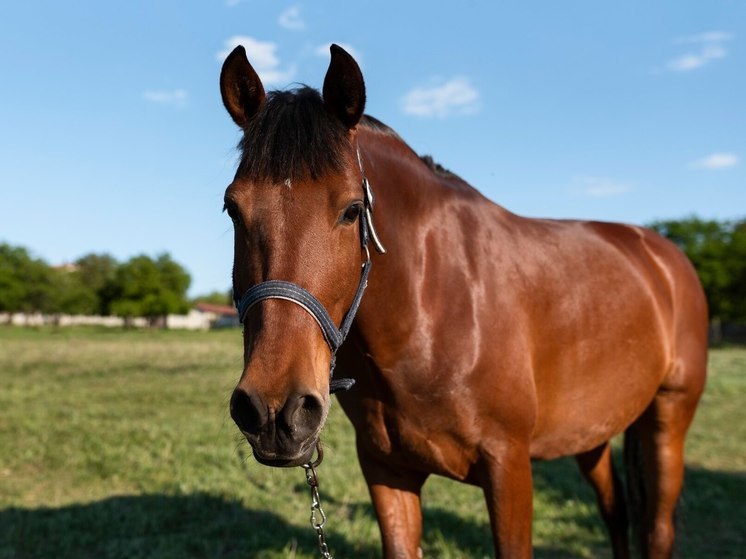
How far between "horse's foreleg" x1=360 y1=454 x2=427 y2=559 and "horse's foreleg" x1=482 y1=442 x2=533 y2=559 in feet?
1.39

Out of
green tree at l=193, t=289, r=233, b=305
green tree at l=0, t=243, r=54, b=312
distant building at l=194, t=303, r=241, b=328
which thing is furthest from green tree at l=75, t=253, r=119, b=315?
green tree at l=193, t=289, r=233, b=305

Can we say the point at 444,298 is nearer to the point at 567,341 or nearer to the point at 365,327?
the point at 365,327

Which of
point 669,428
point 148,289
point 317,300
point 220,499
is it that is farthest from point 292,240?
point 148,289

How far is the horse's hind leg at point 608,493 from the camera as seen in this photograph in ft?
14.0

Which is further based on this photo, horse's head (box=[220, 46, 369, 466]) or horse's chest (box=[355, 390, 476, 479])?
horse's chest (box=[355, 390, 476, 479])

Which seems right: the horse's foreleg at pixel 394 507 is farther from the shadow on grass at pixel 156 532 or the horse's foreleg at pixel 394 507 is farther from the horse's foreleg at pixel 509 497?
the shadow on grass at pixel 156 532

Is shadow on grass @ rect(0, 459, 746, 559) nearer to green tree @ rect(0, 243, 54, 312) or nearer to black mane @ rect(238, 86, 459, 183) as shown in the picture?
black mane @ rect(238, 86, 459, 183)

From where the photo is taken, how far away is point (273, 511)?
5.32m

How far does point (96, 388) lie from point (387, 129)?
12.7 metres

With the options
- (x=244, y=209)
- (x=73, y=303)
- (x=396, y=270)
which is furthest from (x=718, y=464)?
(x=73, y=303)

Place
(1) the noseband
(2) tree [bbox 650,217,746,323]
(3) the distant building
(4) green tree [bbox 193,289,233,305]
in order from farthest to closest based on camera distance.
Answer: (4) green tree [bbox 193,289,233,305], (3) the distant building, (2) tree [bbox 650,217,746,323], (1) the noseband

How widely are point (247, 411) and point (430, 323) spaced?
104cm

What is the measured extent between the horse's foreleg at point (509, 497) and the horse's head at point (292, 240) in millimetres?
1040

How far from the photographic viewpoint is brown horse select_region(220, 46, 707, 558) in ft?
5.91
